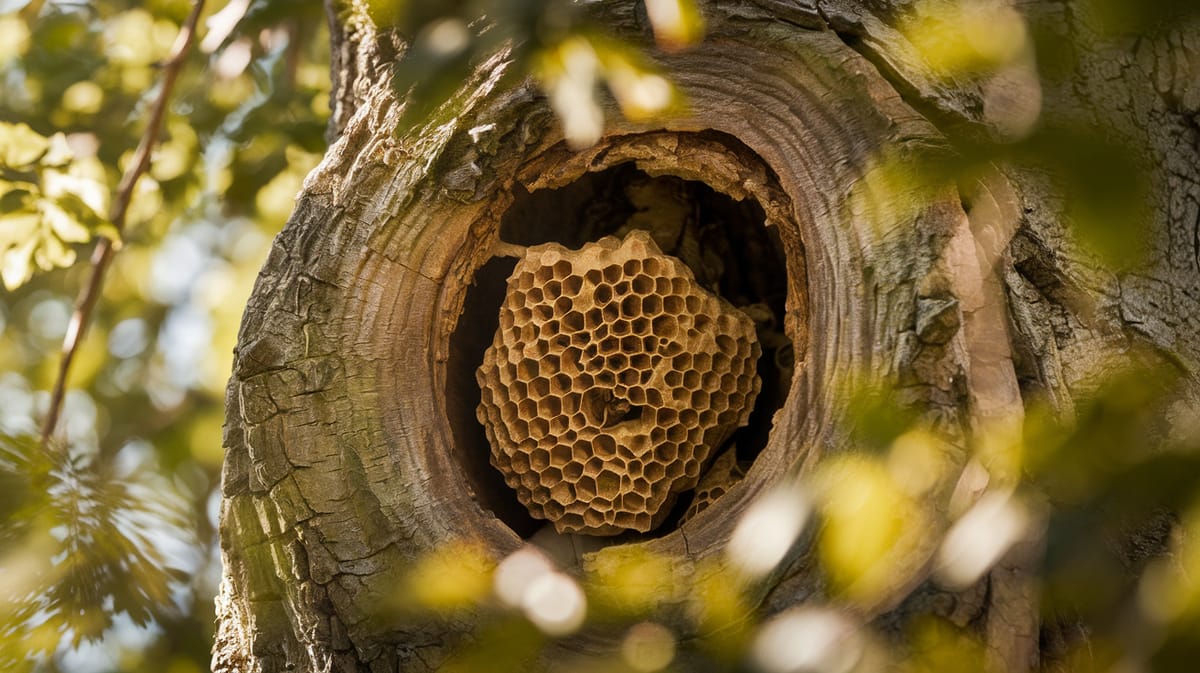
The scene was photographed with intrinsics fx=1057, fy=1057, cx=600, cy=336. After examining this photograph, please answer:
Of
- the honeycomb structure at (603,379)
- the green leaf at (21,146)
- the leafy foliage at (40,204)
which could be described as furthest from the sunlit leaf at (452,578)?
the green leaf at (21,146)

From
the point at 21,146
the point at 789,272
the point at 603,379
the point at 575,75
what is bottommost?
the point at 603,379

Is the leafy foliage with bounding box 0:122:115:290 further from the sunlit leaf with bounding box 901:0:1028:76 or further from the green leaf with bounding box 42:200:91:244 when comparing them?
the sunlit leaf with bounding box 901:0:1028:76

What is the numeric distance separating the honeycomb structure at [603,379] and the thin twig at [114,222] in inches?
36.0

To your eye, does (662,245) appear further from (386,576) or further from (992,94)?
(386,576)

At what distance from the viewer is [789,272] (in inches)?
54.2

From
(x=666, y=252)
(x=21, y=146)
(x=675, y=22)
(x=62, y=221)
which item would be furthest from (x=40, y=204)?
(x=675, y=22)

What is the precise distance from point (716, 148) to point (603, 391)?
0.41 meters

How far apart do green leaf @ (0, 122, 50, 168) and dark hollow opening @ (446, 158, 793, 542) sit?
1.05m

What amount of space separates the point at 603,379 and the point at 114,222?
113cm

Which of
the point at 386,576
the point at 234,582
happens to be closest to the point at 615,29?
the point at 386,576

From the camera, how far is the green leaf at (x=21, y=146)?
6.82 ft

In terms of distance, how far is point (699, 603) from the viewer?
1207mm

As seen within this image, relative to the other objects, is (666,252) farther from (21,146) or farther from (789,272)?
(21,146)

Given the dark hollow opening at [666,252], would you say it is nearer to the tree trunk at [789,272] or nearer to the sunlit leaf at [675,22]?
the tree trunk at [789,272]
